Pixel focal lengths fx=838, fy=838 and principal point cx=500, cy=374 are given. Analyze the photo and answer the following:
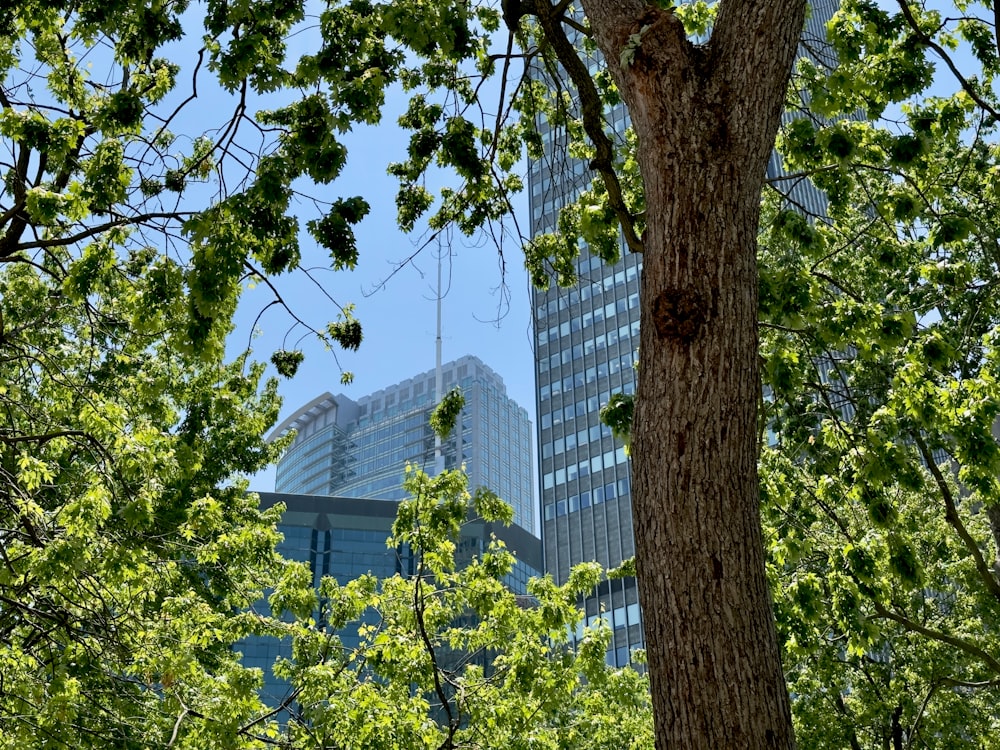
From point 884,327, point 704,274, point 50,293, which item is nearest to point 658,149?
point 704,274

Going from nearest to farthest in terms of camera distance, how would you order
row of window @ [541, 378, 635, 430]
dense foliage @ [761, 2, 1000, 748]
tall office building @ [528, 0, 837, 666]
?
dense foliage @ [761, 2, 1000, 748] → tall office building @ [528, 0, 837, 666] → row of window @ [541, 378, 635, 430]

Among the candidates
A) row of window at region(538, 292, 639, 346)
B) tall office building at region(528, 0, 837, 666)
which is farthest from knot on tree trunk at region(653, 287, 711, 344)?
row of window at region(538, 292, 639, 346)

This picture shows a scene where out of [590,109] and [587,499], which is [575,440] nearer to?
[587,499]

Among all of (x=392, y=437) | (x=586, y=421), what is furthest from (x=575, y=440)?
(x=392, y=437)

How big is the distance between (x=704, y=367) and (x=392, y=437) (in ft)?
443

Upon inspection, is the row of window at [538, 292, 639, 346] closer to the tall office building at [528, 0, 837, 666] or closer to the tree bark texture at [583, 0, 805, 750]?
the tall office building at [528, 0, 837, 666]

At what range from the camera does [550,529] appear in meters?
71.6

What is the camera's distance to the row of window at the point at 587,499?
224 feet

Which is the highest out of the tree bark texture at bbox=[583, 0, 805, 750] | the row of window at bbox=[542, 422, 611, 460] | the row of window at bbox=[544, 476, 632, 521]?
the row of window at bbox=[542, 422, 611, 460]

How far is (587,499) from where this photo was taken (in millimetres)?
69812

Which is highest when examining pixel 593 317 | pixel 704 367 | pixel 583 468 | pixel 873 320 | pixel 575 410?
pixel 593 317

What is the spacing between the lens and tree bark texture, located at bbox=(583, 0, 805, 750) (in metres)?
2.39

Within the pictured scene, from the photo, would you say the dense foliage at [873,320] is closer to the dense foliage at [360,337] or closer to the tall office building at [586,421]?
the dense foliage at [360,337]

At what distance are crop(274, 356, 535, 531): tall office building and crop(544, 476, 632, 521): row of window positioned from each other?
190 feet
